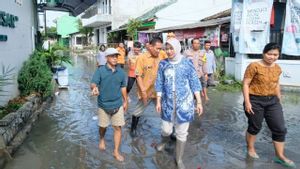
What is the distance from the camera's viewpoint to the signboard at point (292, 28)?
36.9 ft

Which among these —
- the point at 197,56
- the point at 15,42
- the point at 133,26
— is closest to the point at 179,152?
the point at 197,56

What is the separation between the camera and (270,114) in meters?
4.62

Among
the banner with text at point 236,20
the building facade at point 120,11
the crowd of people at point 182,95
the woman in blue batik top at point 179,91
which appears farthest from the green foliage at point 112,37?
the woman in blue batik top at point 179,91

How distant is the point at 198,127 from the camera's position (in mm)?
6641

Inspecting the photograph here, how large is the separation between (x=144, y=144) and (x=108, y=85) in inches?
55.3

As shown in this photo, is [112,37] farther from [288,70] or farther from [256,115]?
[256,115]

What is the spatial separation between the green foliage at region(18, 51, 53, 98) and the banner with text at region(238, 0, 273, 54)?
7.15 m

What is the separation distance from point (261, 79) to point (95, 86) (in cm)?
232

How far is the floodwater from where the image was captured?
4.77m

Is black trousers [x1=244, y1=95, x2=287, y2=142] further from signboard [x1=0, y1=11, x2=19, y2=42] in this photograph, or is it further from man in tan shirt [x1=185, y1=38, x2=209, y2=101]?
signboard [x1=0, y1=11, x2=19, y2=42]

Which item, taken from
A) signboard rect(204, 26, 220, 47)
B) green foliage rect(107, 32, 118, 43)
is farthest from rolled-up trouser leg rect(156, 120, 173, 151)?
green foliage rect(107, 32, 118, 43)

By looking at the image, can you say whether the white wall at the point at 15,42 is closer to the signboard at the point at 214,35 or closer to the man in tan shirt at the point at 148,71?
the man in tan shirt at the point at 148,71

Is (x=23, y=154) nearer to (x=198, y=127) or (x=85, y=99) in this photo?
(x=198, y=127)

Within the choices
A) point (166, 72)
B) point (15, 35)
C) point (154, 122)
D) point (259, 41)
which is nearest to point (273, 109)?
point (166, 72)
